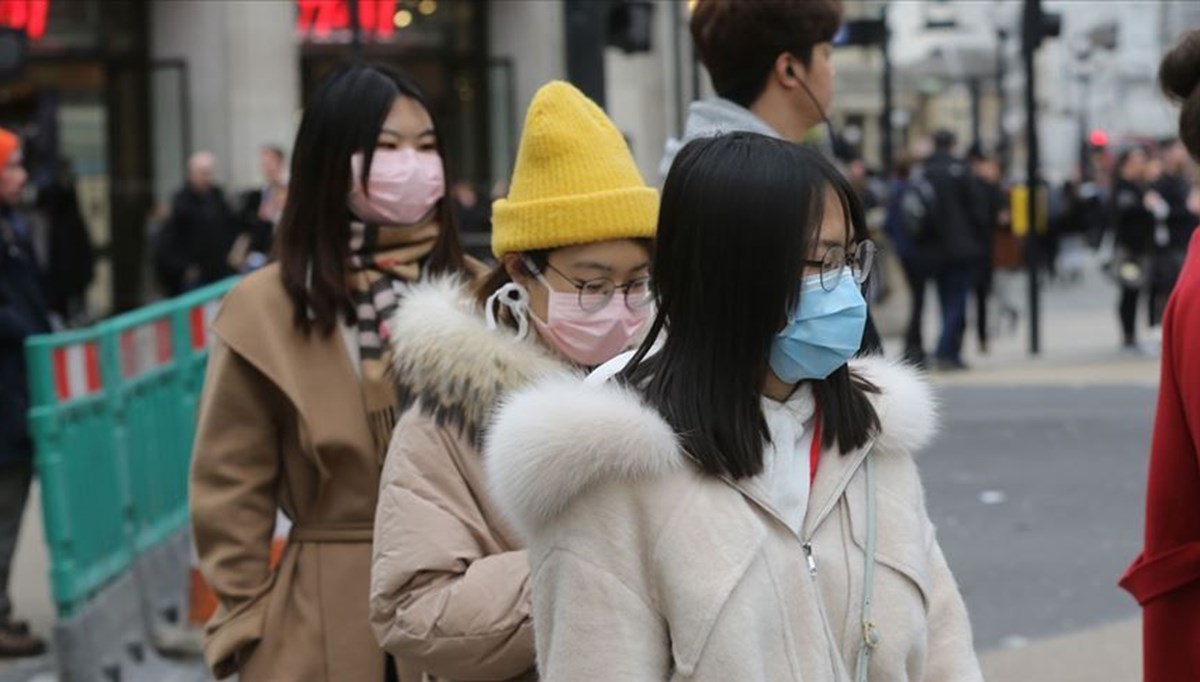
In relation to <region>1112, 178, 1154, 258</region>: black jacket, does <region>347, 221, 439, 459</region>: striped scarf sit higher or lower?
higher

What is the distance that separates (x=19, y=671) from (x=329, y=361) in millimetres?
4266

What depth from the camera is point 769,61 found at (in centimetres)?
429

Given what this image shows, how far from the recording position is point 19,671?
313 inches

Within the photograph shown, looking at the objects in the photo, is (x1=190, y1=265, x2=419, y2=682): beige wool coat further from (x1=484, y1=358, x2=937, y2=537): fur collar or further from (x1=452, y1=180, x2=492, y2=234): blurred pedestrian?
(x1=452, y1=180, x2=492, y2=234): blurred pedestrian

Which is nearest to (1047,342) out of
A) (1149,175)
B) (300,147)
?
(1149,175)

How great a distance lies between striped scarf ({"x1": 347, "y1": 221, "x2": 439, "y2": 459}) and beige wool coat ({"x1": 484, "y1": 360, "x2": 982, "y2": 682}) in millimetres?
1349

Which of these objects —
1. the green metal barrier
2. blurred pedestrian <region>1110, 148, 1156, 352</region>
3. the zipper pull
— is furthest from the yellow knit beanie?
blurred pedestrian <region>1110, 148, 1156, 352</region>

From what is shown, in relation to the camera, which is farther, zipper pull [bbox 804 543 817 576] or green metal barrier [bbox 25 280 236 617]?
green metal barrier [bbox 25 280 236 617]

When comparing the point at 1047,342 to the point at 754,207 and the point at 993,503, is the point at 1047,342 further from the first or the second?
the point at 754,207

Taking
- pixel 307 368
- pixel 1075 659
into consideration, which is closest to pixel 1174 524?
pixel 307 368

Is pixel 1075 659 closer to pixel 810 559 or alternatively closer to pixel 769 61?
pixel 769 61

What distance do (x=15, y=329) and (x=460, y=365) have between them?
5.20 m

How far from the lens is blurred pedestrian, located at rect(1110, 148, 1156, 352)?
18.3 meters

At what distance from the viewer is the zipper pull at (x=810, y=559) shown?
8.44ft
